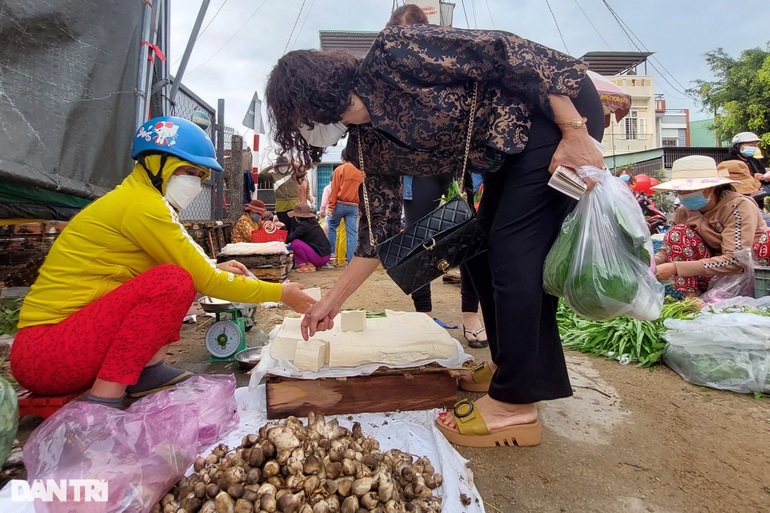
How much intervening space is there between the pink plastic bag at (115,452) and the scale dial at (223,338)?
1.02 metres

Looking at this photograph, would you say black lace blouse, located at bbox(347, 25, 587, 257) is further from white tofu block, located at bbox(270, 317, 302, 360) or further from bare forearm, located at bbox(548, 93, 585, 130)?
white tofu block, located at bbox(270, 317, 302, 360)

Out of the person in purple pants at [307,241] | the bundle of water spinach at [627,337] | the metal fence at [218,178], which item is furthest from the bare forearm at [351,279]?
the person in purple pants at [307,241]

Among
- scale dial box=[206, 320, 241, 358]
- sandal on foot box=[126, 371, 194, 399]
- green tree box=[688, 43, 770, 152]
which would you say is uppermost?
green tree box=[688, 43, 770, 152]

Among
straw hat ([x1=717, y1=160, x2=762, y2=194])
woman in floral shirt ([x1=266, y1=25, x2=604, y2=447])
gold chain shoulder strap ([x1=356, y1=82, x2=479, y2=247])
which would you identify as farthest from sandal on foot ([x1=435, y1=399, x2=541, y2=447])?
straw hat ([x1=717, y1=160, x2=762, y2=194])

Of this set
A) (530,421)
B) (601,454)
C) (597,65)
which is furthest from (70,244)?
(597,65)

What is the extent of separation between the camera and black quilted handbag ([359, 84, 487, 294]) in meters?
1.71

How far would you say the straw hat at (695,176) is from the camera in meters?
3.17

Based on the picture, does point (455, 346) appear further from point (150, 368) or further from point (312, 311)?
point (150, 368)

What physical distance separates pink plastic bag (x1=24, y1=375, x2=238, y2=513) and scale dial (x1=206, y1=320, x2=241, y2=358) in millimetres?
1021

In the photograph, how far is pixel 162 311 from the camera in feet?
5.70

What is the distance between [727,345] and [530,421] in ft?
4.51

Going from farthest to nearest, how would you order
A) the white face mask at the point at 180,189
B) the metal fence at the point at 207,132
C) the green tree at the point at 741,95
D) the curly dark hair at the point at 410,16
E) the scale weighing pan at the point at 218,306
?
the green tree at the point at 741,95, the metal fence at the point at 207,132, the curly dark hair at the point at 410,16, the scale weighing pan at the point at 218,306, the white face mask at the point at 180,189

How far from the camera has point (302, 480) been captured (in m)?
1.26

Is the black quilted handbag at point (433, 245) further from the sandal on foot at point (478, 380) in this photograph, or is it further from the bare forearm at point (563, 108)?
the sandal on foot at point (478, 380)
